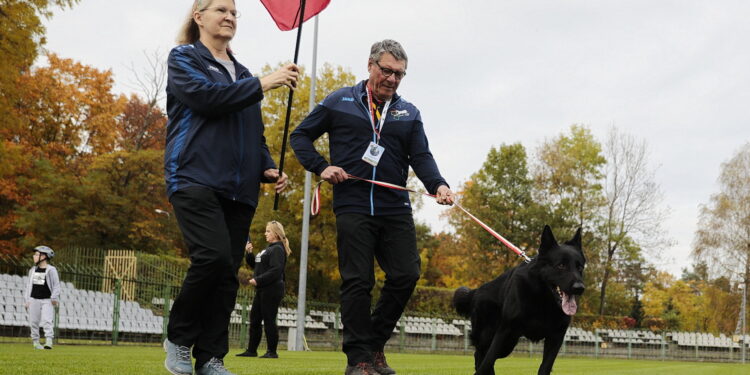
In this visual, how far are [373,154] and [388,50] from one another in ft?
2.49

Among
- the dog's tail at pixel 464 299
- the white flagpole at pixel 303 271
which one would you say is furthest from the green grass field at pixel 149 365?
the white flagpole at pixel 303 271

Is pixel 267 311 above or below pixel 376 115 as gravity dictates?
below

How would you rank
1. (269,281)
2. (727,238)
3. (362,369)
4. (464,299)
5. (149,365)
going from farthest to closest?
(727,238)
(269,281)
(149,365)
(464,299)
(362,369)

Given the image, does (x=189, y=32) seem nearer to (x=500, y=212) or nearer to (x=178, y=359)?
(x=178, y=359)

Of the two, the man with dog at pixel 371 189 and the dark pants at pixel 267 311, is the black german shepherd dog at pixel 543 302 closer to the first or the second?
the man with dog at pixel 371 189

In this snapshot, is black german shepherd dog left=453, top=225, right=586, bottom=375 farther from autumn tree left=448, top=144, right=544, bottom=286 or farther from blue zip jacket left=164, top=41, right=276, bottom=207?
autumn tree left=448, top=144, right=544, bottom=286

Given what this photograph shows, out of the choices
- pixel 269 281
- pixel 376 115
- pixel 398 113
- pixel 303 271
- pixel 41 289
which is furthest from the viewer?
pixel 303 271

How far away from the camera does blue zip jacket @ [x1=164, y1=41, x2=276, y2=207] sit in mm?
4004

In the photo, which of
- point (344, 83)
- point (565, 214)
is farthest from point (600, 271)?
point (344, 83)

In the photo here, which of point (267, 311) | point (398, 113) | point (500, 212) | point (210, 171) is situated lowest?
point (267, 311)

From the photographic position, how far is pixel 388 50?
5395 millimetres

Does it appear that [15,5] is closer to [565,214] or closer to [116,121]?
[116,121]

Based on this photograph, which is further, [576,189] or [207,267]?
[576,189]

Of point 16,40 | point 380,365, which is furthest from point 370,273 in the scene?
point 16,40
